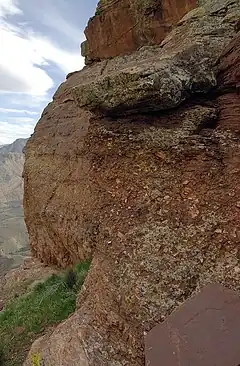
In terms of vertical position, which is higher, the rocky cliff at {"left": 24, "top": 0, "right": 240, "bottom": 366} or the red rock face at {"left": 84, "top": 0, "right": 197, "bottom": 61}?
the red rock face at {"left": 84, "top": 0, "right": 197, "bottom": 61}

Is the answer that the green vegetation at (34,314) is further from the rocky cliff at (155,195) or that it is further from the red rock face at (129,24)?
the red rock face at (129,24)

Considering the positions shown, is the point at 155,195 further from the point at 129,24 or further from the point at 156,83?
the point at 129,24

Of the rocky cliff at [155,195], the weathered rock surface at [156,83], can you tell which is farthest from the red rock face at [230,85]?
the weathered rock surface at [156,83]

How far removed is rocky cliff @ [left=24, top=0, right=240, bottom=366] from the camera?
616 centimetres

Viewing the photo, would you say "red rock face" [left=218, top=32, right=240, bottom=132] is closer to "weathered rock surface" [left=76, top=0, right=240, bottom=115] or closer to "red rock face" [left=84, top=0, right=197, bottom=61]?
"weathered rock surface" [left=76, top=0, right=240, bottom=115]

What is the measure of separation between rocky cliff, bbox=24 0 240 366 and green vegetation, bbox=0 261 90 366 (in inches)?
63.9

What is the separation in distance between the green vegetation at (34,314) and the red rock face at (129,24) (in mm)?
10173

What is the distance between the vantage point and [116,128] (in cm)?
786

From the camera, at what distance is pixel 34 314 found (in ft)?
31.4

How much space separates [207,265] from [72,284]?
5.39 m

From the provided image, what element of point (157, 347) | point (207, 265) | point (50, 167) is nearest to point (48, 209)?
point (50, 167)

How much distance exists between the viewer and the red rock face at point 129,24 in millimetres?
14539

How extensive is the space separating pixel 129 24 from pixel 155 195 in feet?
39.6

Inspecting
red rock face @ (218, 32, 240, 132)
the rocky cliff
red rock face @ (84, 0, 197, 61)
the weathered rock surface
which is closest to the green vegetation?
the rocky cliff
